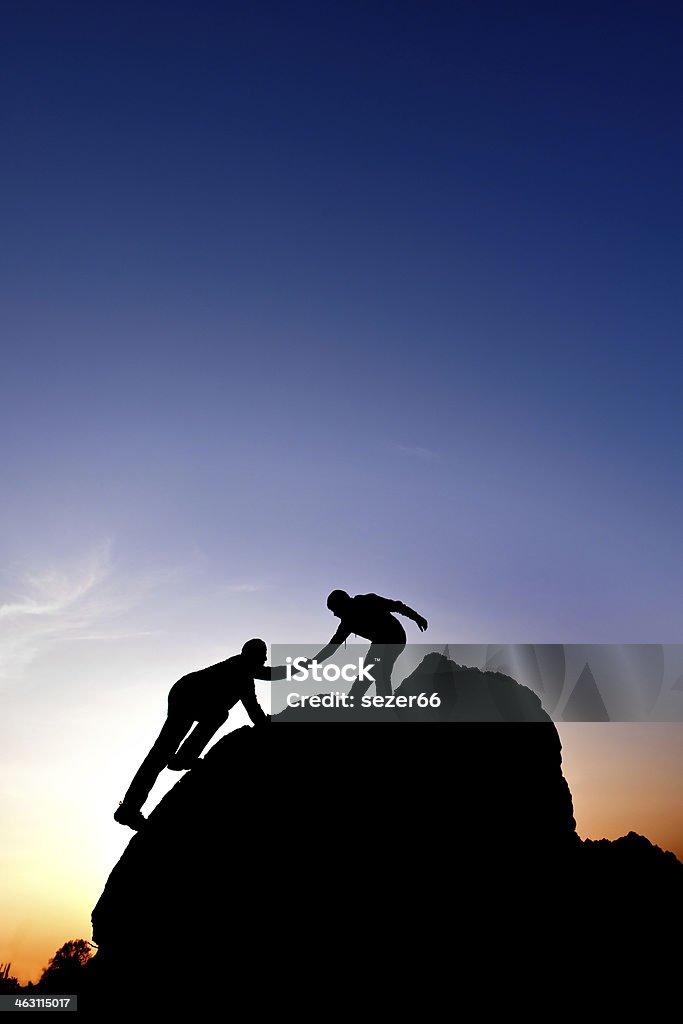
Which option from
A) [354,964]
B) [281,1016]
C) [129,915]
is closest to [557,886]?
[354,964]

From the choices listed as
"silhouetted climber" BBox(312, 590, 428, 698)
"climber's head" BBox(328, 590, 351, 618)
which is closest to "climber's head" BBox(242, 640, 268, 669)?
"silhouetted climber" BBox(312, 590, 428, 698)

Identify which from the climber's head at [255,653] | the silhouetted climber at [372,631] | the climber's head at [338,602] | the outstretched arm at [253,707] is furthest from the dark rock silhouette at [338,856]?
the climber's head at [338,602]

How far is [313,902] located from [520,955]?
146 inches

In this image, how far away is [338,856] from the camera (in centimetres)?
936

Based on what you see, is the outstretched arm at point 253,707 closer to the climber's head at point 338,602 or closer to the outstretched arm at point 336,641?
the outstretched arm at point 336,641

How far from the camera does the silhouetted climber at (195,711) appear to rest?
981 cm

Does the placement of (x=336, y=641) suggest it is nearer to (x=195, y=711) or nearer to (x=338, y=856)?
(x=195, y=711)

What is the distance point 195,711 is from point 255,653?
1446 millimetres

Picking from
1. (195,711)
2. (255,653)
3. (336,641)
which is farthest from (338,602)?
(195,711)

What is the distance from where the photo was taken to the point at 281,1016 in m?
8.27

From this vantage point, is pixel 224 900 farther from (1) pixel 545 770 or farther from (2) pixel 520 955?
(1) pixel 545 770

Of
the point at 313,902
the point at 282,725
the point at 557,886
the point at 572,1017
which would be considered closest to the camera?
the point at 313,902

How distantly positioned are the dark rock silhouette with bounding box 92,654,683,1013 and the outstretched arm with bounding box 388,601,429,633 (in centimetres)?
166

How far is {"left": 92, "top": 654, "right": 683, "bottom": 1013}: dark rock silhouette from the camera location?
8.75 meters
